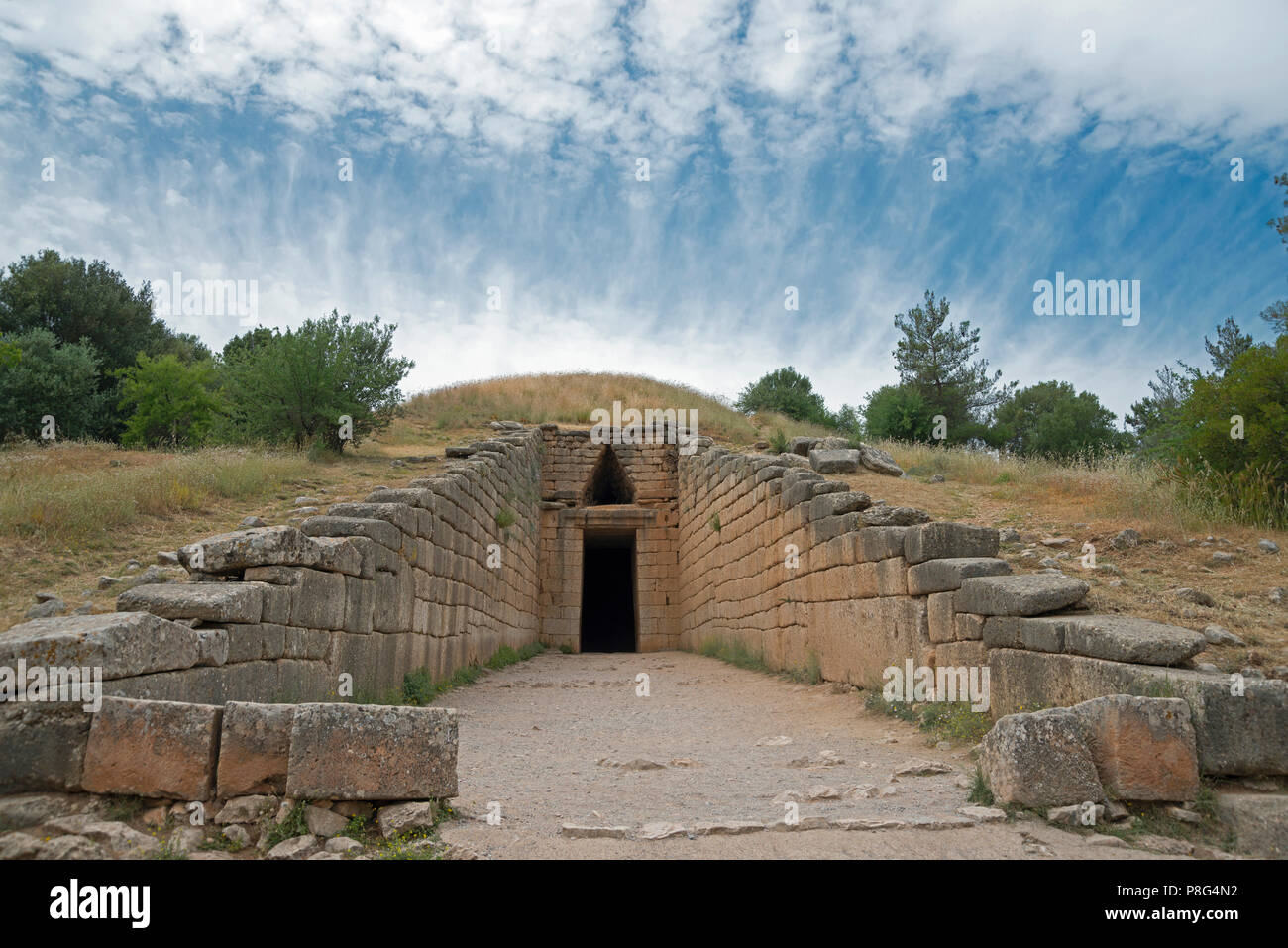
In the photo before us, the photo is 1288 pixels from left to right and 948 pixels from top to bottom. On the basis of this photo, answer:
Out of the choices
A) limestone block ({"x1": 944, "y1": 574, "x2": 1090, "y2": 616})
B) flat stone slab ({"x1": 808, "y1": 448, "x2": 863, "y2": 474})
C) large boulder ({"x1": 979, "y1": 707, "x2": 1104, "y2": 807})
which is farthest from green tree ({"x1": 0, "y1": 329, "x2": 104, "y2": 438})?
large boulder ({"x1": 979, "y1": 707, "x2": 1104, "y2": 807})

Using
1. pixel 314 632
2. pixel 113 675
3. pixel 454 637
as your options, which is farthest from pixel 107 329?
pixel 113 675

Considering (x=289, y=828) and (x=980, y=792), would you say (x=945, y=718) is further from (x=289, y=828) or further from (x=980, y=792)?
(x=289, y=828)

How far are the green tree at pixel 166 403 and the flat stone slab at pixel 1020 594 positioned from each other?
14547 millimetres

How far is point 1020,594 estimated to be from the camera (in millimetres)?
5121

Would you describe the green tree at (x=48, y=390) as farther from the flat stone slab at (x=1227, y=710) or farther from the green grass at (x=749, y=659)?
the flat stone slab at (x=1227, y=710)

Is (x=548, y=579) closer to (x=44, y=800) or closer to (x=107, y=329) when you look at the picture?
(x=44, y=800)

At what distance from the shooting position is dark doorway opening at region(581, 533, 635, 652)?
21328 millimetres

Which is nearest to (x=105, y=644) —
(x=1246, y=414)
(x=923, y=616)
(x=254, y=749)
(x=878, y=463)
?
(x=254, y=749)

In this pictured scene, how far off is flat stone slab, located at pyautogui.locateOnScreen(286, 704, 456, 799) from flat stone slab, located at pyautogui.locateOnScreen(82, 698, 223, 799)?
0.36 metres

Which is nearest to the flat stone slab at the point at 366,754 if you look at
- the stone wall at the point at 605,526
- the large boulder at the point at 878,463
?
the large boulder at the point at 878,463

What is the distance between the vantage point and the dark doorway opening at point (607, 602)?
21.3m

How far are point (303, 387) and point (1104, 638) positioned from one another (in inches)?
471

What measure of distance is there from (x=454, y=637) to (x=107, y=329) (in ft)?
67.4

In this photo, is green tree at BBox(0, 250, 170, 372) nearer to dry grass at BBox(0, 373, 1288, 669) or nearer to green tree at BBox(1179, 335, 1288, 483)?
dry grass at BBox(0, 373, 1288, 669)
